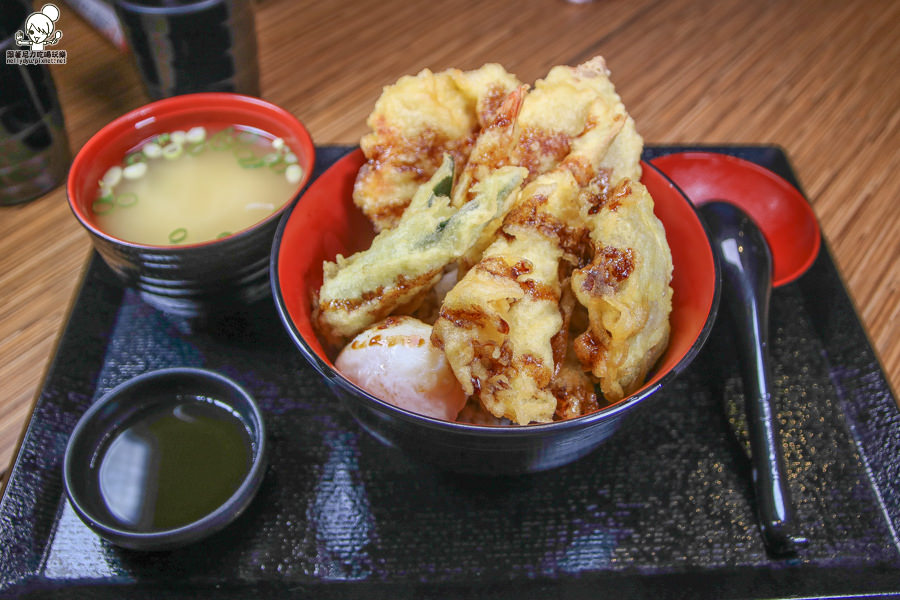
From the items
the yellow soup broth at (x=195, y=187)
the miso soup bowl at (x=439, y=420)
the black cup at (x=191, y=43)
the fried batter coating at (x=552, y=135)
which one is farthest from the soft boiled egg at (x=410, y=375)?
the black cup at (x=191, y=43)

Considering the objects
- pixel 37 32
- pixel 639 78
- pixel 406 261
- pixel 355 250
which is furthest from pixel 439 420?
pixel 639 78

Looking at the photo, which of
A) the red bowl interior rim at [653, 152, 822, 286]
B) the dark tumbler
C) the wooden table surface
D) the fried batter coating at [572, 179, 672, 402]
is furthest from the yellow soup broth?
the red bowl interior rim at [653, 152, 822, 286]

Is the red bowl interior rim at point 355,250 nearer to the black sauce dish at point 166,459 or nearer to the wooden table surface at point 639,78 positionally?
the black sauce dish at point 166,459

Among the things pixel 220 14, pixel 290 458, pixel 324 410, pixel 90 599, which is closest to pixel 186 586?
pixel 90 599

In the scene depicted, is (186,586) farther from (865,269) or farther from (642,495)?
(865,269)

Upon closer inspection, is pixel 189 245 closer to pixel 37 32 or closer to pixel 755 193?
pixel 37 32

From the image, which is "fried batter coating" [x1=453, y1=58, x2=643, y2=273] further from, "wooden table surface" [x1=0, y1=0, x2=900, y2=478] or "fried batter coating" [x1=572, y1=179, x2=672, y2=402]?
"wooden table surface" [x1=0, y1=0, x2=900, y2=478]
